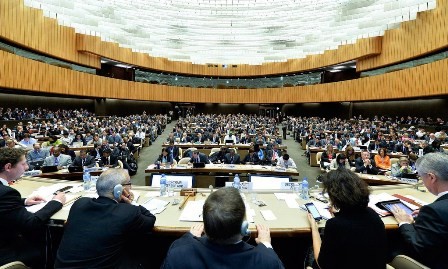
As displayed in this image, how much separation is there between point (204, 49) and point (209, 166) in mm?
20368

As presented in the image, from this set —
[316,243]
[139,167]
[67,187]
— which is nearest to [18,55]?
[139,167]

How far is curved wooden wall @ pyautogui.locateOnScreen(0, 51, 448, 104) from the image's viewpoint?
14.1 m

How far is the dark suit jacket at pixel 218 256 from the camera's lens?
4.42ft

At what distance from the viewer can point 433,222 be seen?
1833mm

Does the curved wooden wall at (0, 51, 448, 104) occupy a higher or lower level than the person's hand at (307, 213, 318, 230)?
higher

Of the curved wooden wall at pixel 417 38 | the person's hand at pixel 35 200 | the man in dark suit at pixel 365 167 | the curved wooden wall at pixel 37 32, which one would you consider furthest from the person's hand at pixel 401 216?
the curved wooden wall at pixel 37 32

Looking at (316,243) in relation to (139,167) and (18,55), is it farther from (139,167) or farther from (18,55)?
(18,55)

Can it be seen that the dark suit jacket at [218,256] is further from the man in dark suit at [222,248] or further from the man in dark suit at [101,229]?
the man in dark suit at [101,229]

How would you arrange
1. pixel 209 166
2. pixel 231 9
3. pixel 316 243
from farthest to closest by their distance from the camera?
pixel 231 9
pixel 209 166
pixel 316 243

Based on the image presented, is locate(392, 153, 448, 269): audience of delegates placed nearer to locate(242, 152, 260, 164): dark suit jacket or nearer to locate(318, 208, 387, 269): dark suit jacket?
locate(318, 208, 387, 269): dark suit jacket

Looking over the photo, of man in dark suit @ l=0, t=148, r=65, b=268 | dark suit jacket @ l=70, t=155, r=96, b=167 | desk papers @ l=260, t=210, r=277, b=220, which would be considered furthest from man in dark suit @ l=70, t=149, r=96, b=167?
desk papers @ l=260, t=210, r=277, b=220

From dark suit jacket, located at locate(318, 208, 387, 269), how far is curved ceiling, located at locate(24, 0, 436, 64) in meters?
14.5

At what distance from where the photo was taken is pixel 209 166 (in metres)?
7.23

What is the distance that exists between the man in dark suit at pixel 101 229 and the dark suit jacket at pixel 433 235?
206 centimetres
